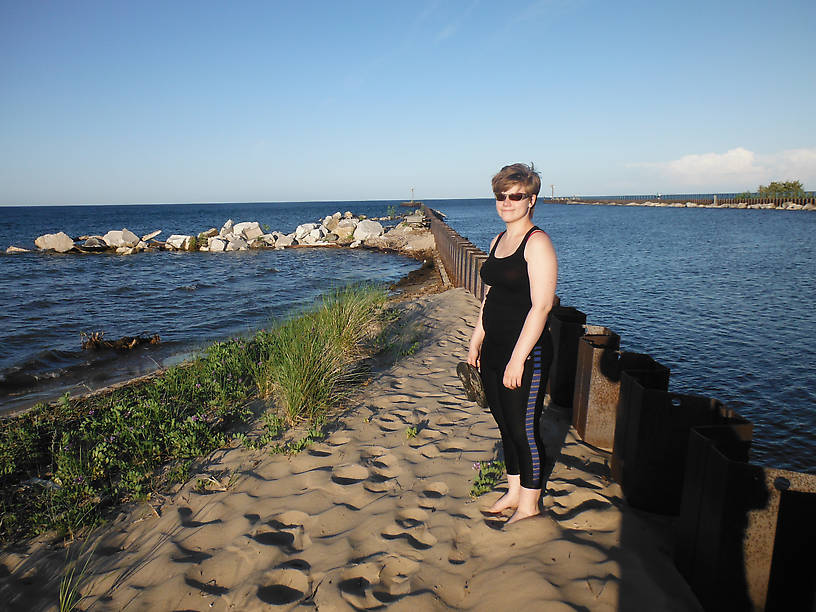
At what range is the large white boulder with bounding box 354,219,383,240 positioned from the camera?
29.9m

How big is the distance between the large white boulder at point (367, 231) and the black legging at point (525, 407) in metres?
27.1

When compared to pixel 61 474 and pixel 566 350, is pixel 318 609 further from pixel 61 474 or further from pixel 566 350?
pixel 566 350

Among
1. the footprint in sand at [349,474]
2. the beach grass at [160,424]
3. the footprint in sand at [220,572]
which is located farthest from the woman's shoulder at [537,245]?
the beach grass at [160,424]

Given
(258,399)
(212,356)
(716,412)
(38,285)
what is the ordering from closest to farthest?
(716,412), (258,399), (212,356), (38,285)

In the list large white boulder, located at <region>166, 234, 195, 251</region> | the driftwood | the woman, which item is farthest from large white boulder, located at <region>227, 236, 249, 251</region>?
the woman

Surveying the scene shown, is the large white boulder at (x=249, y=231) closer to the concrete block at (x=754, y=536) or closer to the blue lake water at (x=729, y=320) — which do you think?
the blue lake water at (x=729, y=320)

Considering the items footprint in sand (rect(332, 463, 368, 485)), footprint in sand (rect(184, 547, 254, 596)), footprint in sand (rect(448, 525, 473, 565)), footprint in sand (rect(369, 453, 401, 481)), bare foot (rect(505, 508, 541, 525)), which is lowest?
footprint in sand (rect(184, 547, 254, 596))

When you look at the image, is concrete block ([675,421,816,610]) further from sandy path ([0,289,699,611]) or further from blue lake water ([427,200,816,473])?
blue lake water ([427,200,816,473])

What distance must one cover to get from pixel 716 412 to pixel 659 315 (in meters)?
9.09

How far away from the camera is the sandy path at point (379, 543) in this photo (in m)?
2.51

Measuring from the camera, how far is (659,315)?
11.1 m

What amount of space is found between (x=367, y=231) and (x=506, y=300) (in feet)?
91.4

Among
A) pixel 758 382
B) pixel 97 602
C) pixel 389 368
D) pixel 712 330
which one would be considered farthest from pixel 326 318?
pixel 712 330

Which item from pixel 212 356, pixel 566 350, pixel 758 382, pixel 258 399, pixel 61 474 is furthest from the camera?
pixel 758 382
